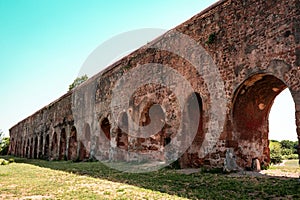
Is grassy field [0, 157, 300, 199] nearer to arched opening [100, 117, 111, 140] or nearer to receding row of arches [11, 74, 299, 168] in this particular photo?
receding row of arches [11, 74, 299, 168]

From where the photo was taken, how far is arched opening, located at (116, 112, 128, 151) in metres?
14.8

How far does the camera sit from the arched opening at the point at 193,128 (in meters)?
9.70

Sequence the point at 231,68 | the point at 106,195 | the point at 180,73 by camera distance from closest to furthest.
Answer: the point at 106,195 < the point at 231,68 < the point at 180,73

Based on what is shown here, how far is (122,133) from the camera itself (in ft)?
49.0

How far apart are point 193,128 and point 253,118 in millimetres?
2148

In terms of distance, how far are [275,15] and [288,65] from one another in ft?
4.64

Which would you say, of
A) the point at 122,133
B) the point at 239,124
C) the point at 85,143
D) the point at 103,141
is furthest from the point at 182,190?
the point at 85,143

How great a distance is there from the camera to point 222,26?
29.6 ft

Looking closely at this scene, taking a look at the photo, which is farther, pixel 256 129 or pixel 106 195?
pixel 256 129

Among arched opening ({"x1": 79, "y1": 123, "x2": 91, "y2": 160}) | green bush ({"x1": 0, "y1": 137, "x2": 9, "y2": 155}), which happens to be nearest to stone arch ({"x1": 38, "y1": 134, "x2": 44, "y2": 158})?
arched opening ({"x1": 79, "y1": 123, "x2": 91, "y2": 160})

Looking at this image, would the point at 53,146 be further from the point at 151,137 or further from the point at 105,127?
the point at 151,137

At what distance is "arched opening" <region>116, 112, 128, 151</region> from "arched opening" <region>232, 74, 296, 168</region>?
7.27 meters

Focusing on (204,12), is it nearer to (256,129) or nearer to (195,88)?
(195,88)

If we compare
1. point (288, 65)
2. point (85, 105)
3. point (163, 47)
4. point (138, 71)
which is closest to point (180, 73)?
point (163, 47)
